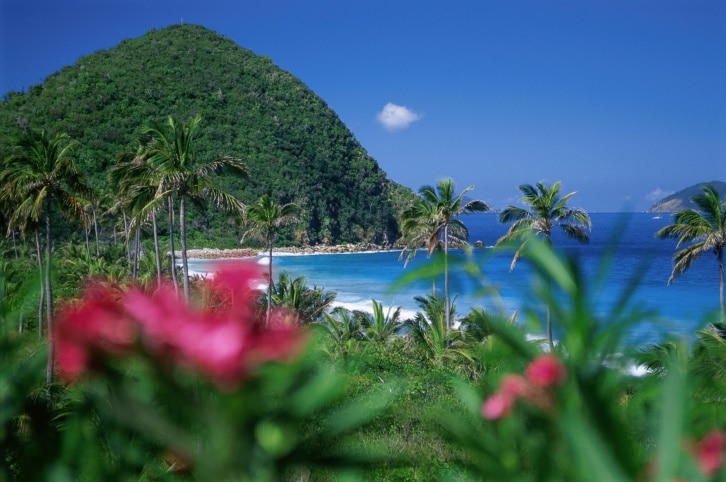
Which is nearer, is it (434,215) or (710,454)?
(710,454)

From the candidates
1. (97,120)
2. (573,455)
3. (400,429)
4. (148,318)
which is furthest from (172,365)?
(97,120)

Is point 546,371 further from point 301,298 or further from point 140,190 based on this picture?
point 301,298

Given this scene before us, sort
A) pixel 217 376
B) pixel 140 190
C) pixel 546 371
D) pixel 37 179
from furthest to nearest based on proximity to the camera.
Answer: pixel 140 190 → pixel 37 179 → pixel 546 371 → pixel 217 376

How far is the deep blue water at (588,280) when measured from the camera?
452 mm

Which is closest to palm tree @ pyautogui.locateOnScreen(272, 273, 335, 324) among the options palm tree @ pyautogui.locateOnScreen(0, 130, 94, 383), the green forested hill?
palm tree @ pyautogui.locateOnScreen(0, 130, 94, 383)

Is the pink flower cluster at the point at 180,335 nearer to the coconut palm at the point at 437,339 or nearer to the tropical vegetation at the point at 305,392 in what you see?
the tropical vegetation at the point at 305,392

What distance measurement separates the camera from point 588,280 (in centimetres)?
43

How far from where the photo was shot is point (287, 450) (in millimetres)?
434

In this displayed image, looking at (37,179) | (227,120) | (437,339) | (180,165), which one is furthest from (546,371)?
(227,120)

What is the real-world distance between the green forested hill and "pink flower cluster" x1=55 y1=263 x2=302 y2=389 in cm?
5701

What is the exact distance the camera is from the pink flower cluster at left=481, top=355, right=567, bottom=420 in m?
0.46

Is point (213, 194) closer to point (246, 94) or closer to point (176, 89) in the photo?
point (176, 89)

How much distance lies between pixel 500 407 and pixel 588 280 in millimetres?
193

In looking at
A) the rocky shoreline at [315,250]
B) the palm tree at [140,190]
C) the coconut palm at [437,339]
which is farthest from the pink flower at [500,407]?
the rocky shoreline at [315,250]
